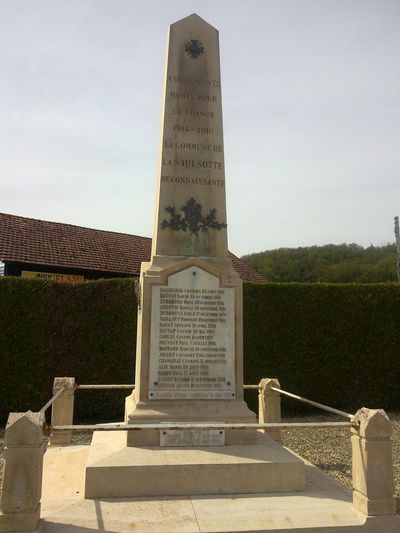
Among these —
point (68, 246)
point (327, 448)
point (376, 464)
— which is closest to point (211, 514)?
point (376, 464)

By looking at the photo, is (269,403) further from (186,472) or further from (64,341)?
(64,341)

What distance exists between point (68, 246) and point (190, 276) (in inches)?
487

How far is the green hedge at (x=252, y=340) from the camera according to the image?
9164 millimetres

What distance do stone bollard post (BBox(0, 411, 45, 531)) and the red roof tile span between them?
470 inches

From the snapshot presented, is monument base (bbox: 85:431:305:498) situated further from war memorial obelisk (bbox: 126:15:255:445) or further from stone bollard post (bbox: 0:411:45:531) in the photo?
stone bollard post (bbox: 0:411:45:531)

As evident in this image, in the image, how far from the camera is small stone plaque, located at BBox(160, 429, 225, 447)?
447 cm

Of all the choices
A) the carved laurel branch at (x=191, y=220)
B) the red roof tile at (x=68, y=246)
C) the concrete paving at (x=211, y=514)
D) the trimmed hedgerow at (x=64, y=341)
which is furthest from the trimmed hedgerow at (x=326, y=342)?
the red roof tile at (x=68, y=246)

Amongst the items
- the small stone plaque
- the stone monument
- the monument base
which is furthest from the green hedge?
the monument base

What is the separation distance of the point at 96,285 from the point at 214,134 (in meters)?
5.28

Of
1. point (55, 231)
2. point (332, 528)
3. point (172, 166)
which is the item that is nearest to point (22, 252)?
point (55, 231)

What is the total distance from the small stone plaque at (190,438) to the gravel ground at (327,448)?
1.97m

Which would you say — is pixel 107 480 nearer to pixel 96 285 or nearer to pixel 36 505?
pixel 36 505

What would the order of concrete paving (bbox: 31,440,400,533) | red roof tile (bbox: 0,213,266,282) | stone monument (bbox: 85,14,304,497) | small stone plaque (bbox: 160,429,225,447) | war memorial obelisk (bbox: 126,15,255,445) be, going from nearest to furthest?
concrete paving (bbox: 31,440,400,533) → stone monument (bbox: 85,14,304,497) → small stone plaque (bbox: 160,429,225,447) → war memorial obelisk (bbox: 126,15,255,445) → red roof tile (bbox: 0,213,266,282)

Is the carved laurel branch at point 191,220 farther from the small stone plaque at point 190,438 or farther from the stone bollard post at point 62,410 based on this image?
the stone bollard post at point 62,410
